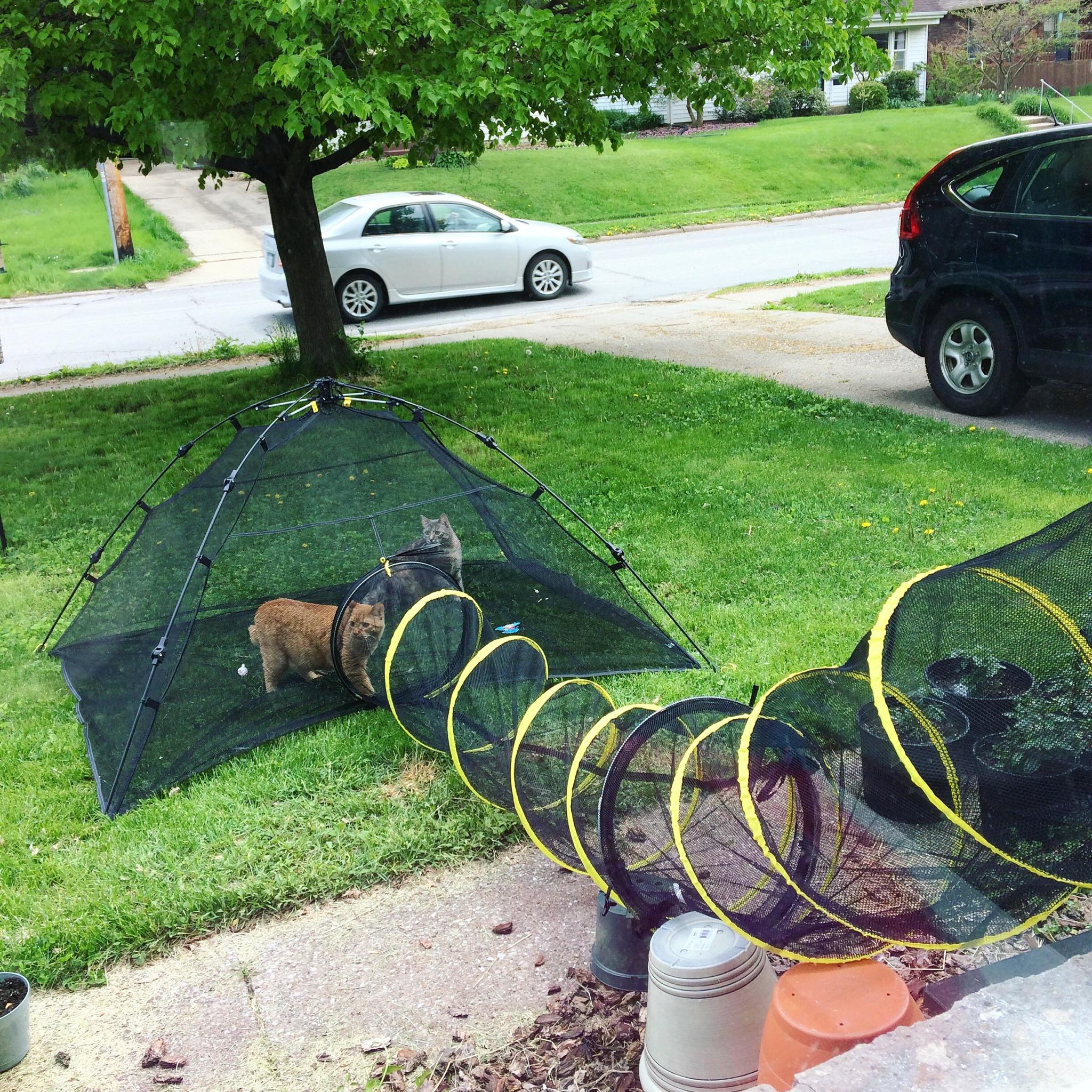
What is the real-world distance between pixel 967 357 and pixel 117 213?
17.2 m

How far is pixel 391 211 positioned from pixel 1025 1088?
15.0 meters

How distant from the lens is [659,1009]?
2805mm

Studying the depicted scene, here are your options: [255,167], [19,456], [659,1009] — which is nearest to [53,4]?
[255,167]

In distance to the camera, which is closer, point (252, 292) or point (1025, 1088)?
point (1025, 1088)

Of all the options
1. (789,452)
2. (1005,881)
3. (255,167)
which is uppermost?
(255,167)

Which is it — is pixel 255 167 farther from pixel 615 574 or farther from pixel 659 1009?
pixel 659 1009

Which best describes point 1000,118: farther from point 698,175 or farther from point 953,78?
point 698,175

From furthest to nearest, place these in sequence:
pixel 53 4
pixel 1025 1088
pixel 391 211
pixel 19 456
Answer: pixel 391 211, pixel 19 456, pixel 53 4, pixel 1025 1088

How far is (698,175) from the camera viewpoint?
2719 centimetres

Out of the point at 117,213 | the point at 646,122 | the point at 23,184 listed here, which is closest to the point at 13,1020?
the point at 117,213

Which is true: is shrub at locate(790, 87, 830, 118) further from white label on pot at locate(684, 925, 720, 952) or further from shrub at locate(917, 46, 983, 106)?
white label on pot at locate(684, 925, 720, 952)

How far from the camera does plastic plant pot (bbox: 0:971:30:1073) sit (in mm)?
3121

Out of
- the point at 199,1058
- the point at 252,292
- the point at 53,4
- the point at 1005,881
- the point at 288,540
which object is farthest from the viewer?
the point at 252,292

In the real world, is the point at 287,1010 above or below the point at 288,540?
below
